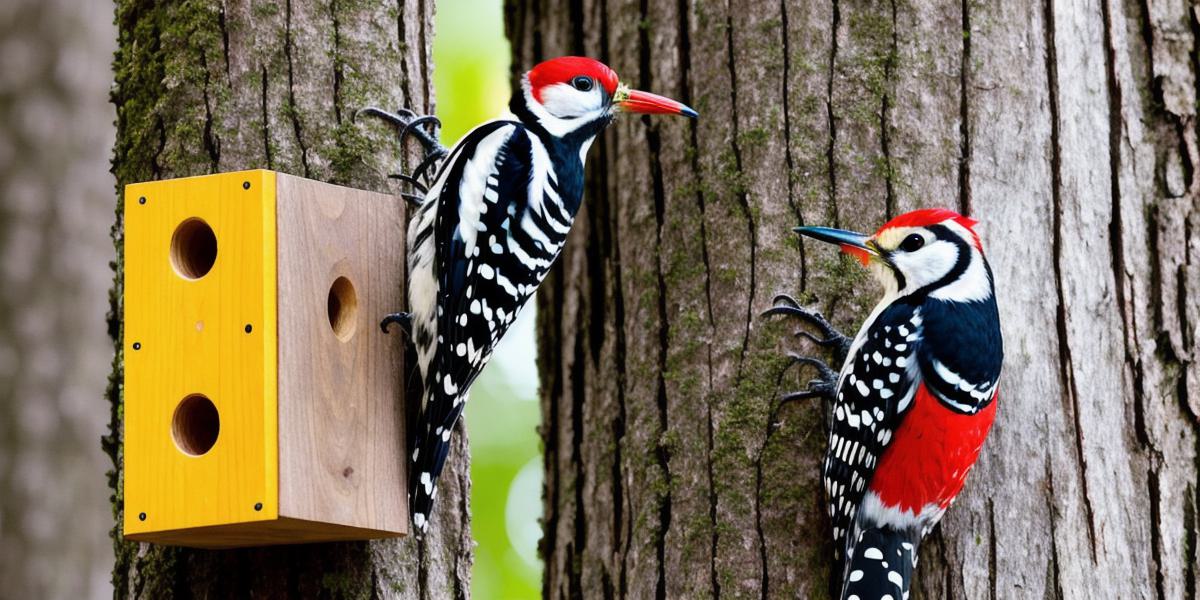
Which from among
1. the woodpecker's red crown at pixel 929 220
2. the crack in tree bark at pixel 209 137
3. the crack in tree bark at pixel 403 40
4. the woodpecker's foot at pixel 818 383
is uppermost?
the crack in tree bark at pixel 403 40

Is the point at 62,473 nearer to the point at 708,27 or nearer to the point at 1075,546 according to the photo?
the point at 708,27

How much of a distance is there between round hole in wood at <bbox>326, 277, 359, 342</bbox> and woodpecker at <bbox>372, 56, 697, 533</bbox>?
109 mm

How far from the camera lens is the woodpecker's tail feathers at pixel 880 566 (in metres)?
3.96

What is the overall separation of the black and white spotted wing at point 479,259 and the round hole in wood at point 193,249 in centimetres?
60

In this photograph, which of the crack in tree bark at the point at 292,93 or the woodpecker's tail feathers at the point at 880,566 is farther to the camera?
the crack in tree bark at the point at 292,93

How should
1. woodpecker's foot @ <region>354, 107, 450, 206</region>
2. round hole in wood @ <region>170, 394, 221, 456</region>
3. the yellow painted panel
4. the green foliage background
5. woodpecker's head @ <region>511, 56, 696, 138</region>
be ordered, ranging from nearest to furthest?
the yellow painted panel, round hole in wood @ <region>170, 394, 221, 456</region>, woodpecker's foot @ <region>354, 107, 450, 206</region>, woodpecker's head @ <region>511, 56, 696, 138</region>, the green foliage background

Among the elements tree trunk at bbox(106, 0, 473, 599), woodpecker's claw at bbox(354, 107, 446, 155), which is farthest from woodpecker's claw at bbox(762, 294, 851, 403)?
woodpecker's claw at bbox(354, 107, 446, 155)

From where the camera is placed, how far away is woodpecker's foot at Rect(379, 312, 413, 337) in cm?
405

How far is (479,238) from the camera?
161 inches

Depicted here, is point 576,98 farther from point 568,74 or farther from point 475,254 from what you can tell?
point 475,254

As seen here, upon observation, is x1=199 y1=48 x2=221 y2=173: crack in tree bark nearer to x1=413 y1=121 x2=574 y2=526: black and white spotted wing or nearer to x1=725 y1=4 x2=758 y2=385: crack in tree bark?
x1=413 y1=121 x2=574 y2=526: black and white spotted wing

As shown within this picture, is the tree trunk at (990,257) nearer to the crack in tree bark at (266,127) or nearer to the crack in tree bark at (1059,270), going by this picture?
the crack in tree bark at (1059,270)

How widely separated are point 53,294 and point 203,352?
2387 millimetres

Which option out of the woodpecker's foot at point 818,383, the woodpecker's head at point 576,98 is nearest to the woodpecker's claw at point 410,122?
the woodpecker's head at point 576,98
